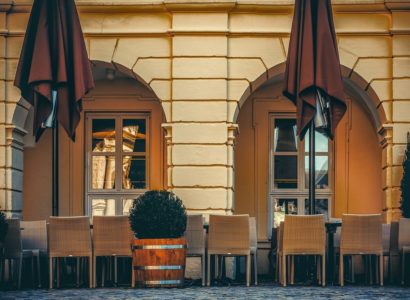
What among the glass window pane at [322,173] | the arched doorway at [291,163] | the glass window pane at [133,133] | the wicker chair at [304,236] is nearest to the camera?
the wicker chair at [304,236]

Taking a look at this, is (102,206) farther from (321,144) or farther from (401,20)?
(401,20)

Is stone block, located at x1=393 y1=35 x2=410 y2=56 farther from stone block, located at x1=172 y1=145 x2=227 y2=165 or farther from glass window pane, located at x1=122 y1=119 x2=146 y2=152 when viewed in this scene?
glass window pane, located at x1=122 y1=119 x2=146 y2=152

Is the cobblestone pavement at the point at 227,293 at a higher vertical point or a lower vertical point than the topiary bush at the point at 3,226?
lower

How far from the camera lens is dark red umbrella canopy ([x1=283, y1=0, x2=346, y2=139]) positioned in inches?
515

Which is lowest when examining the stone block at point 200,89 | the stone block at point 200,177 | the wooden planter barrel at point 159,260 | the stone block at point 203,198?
the wooden planter barrel at point 159,260

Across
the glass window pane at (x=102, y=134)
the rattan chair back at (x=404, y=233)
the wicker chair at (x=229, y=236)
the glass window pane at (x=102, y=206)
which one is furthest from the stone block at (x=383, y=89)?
the glass window pane at (x=102, y=206)

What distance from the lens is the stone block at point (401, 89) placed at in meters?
15.4

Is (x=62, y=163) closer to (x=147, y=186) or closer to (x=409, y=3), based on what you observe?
(x=147, y=186)

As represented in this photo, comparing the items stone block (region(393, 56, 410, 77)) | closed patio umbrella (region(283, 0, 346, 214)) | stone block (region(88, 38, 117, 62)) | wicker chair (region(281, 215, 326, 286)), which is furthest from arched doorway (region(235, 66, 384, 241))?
wicker chair (region(281, 215, 326, 286))

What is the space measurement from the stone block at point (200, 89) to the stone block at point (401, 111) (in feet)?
7.38

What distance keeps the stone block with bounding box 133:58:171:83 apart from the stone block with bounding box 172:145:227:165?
994 mm

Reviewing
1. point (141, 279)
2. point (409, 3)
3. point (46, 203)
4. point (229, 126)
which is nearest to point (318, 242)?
point (141, 279)

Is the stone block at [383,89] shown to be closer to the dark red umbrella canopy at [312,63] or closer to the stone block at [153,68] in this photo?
the dark red umbrella canopy at [312,63]

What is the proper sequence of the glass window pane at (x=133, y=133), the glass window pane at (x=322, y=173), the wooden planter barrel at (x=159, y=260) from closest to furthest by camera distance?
the wooden planter barrel at (x=159, y=260) < the glass window pane at (x=322, y=173) < the glass window pane at (x=133, y=133)
